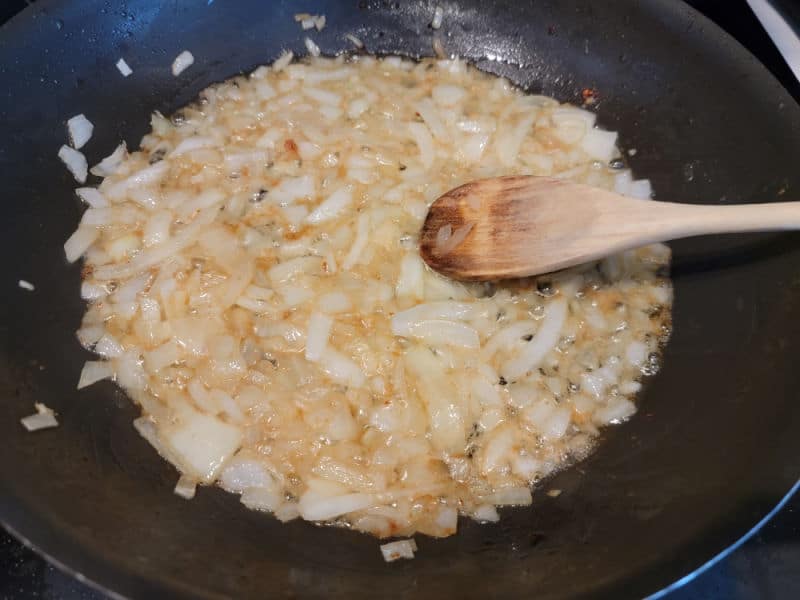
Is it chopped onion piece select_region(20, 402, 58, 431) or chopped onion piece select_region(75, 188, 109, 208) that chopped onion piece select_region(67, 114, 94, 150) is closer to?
chopped onion piece select_region(75, 188, 109, 208)

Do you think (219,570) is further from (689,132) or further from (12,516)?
(689,132)

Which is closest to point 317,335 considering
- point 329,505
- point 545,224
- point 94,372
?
point 329,505

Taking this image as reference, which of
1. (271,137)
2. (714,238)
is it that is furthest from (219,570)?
(714,238)

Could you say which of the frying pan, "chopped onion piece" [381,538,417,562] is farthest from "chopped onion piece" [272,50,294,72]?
"chopped onion piece" [381,538,417,562]

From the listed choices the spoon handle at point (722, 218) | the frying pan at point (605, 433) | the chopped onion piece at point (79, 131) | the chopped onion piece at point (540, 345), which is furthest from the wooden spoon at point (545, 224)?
the chopped onion piece at point (79, 131)

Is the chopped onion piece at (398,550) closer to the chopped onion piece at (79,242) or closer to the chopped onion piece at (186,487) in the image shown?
the chopped onion piece at (186,487)

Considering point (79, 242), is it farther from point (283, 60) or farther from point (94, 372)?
point (283, 60)
